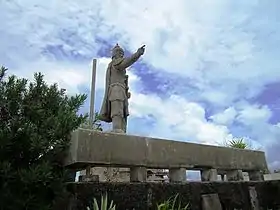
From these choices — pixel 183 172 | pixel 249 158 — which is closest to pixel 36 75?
pixel 183 172

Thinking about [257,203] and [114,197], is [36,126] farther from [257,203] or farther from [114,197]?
[257,203]

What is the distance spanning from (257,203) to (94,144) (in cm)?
386

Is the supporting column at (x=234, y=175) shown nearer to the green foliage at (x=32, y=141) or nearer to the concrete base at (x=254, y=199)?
the concrete base at (x=254, y=199)

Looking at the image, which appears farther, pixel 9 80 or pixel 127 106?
pixel 127 106

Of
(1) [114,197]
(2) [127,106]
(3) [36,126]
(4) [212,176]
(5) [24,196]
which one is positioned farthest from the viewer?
(2) [127,106]

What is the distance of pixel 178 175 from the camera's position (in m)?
6.08

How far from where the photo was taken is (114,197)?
5.09 meters

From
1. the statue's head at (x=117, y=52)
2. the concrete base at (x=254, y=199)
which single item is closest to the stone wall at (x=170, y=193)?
the concrete base at (x=254, y=199)

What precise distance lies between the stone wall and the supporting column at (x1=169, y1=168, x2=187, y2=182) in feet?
0.50

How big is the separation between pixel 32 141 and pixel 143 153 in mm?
1926

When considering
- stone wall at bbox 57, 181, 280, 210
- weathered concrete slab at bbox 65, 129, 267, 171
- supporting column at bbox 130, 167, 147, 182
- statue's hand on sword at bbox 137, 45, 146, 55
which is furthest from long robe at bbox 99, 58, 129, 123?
stone wall at bbox 57, 181, 280, 210

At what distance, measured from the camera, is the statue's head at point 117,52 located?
816cm

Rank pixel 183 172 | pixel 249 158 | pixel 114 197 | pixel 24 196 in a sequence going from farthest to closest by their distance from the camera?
pixel 249 158, pixel 183 172, pixel 114 197, pixel 24 196

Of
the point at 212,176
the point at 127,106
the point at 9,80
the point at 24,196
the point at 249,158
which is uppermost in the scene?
the point at 127,106
